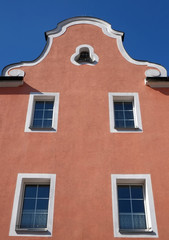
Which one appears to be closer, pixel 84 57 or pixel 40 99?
pixel 40 99

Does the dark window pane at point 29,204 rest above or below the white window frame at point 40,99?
below

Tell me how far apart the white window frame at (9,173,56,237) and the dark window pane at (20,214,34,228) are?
0.60 ft

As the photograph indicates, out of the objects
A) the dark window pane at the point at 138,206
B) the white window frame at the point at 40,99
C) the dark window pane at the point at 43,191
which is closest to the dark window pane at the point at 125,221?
the dark window pane at the point at 138,206

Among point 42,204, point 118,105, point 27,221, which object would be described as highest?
point 118,105

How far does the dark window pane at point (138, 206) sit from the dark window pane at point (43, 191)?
2.81 metres

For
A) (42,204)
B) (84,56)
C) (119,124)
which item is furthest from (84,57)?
(42,204)

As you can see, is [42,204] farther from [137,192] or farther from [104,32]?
[104,32]

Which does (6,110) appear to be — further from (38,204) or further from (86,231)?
(86,231)

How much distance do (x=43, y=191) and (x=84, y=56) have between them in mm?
7084

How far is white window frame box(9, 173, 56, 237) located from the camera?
32.3 feet

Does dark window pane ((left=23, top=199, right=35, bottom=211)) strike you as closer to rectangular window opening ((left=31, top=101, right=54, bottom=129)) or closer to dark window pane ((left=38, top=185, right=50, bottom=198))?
dark window pane ((left=38, top=185, right=50, bottom=198))

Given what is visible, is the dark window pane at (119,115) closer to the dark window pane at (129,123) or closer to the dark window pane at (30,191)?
the dark window pane at (129,123)

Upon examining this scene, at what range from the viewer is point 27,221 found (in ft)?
34.1

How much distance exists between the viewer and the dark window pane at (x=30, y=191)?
10.9 metres
